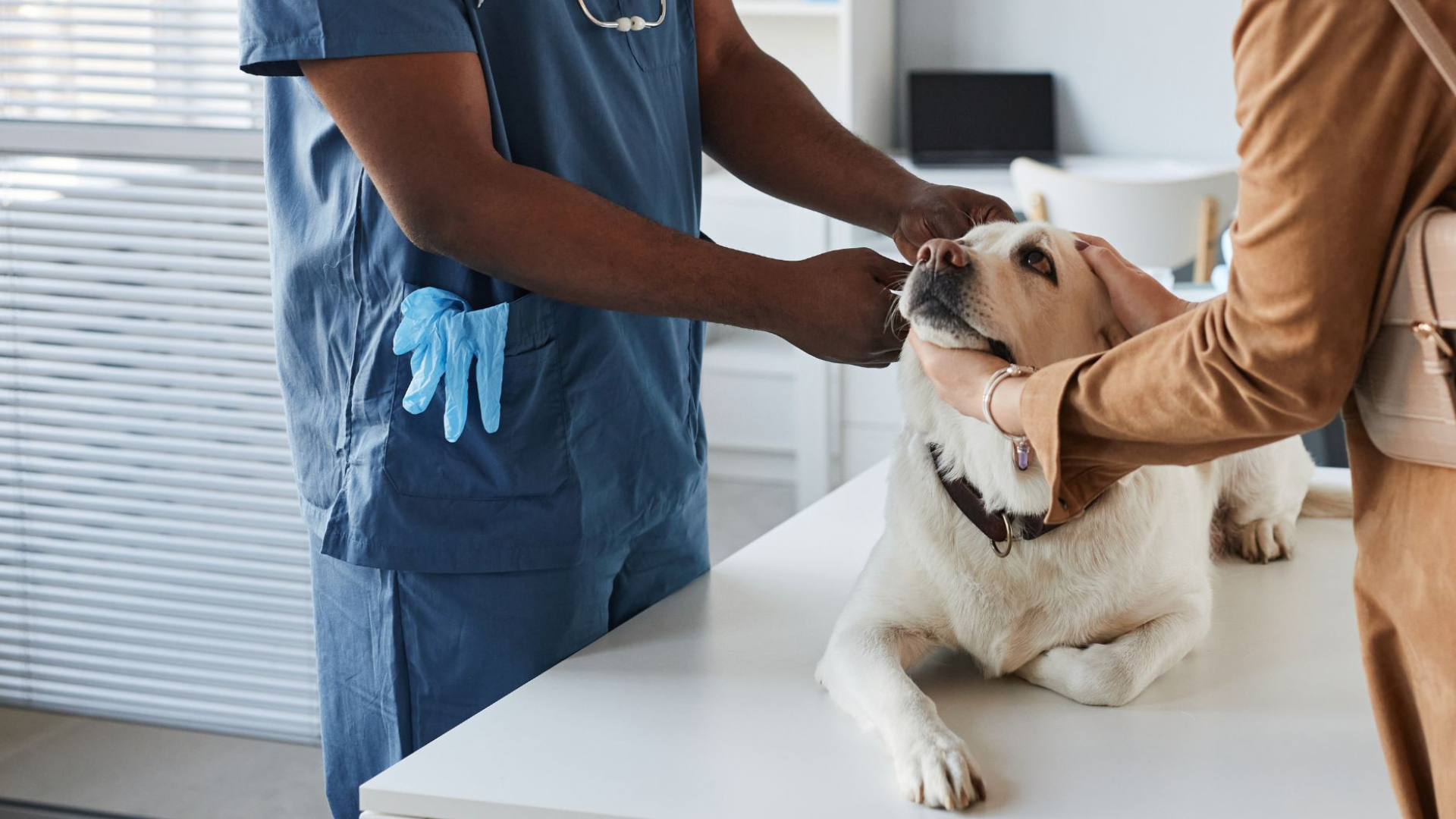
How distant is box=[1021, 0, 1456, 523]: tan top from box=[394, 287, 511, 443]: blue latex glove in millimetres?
602

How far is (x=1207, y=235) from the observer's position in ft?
10.3

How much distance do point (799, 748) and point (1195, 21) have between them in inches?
163

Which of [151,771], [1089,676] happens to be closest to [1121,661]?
[1089,676]

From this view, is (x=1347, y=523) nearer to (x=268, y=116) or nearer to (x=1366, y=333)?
(x=1366, y=333)

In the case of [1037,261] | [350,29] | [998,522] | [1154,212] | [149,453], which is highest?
[350,29]

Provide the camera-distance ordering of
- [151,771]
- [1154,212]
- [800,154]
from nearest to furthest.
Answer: [800,154] → [151,771] → [1154,212]

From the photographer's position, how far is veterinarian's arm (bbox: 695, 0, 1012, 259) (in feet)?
4.57

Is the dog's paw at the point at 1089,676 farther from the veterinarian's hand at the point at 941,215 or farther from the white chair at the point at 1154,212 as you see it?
the white chair at the point at 1154,212

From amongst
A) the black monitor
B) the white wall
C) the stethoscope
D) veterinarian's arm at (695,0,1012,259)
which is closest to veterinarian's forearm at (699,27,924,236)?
veterinarian's arm at (695,0,1012,259)

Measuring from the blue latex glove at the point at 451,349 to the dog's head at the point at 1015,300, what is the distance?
14.8 inches

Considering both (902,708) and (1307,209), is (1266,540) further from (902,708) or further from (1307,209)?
(1307,209)

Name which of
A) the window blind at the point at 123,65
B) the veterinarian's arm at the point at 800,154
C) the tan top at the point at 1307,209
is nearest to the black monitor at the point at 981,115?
the window blind at the point at 123,65

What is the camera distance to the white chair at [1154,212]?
312 centimetres

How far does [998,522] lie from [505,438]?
1.53 ft
